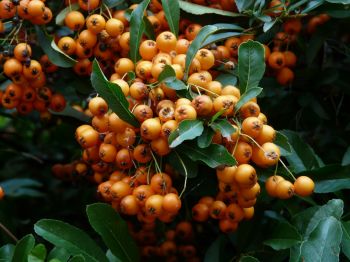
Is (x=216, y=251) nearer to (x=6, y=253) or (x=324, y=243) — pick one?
(x=324, y=243)

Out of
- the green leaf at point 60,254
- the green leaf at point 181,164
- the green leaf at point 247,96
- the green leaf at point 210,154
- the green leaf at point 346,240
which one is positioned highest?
the green leaf at point 247,96

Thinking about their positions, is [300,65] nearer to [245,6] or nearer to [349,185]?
[245,6]

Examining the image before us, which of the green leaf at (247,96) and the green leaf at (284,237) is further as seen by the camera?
the green leaf at (284,237)

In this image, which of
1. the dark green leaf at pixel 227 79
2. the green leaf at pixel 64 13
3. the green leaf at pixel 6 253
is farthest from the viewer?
the green leaf at pixel 64 13

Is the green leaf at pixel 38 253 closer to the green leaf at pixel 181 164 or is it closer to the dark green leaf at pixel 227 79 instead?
the green leaf at pixel 181 164

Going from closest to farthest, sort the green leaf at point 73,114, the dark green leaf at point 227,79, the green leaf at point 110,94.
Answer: the green leaf at point 110,94 < the dark green leaf at point 227,79 < the green leaf at point 73,114

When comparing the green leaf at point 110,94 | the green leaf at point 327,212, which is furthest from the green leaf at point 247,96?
the green leaf at point 327,212

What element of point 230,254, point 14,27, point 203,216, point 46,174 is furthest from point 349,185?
point 46,174
